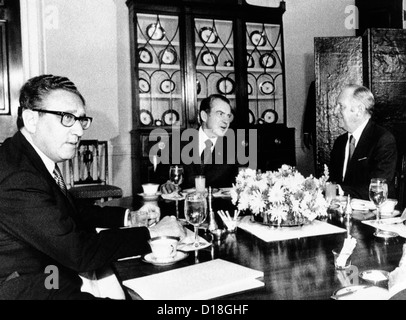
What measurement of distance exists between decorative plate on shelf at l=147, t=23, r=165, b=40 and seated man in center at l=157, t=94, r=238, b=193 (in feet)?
4.30

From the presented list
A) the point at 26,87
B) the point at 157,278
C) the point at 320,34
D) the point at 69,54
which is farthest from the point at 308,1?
the point at 157,278

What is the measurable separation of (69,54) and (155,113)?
1094 mm

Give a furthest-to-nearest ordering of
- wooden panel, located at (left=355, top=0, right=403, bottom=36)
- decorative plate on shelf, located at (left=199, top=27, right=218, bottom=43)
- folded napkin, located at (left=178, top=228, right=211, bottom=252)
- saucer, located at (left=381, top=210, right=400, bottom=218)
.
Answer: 1. wooden panel, located at (left=355, top=0, right=403, bottom=36)
2. decorative plate on shelf, located at (left=199, top=27, right=218, bottom=43)
3. saucer, located at (left=381, top=210, right=400, bottom=218)
4. folded napkin, located at (left=178, top=228, right=211, bottom=252)

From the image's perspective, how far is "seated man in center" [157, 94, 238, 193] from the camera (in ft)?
9.97

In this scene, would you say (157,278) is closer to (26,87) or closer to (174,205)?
(26,87)

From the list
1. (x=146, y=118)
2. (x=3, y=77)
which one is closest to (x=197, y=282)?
(x=146, y=118)

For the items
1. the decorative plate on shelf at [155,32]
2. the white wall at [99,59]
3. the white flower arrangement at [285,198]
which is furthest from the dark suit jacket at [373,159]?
the white wall at [99,59]

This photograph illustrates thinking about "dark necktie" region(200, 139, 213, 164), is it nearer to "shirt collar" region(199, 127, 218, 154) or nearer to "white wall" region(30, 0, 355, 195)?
"shirt collar" region(199, 127, 218, 154)

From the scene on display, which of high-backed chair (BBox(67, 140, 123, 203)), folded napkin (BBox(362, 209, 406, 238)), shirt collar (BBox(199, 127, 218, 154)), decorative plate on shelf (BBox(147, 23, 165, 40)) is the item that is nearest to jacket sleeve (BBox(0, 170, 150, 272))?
folded napkin (BBox(362, 209, 406, 238))

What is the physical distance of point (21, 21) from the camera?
4.34m

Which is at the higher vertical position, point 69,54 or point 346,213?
point 69,54

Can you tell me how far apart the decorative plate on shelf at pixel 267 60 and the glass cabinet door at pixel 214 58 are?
1.18ft

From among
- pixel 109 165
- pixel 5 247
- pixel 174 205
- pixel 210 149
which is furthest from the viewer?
pixel 109 165

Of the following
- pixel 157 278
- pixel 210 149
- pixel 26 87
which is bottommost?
pixel 157 278
